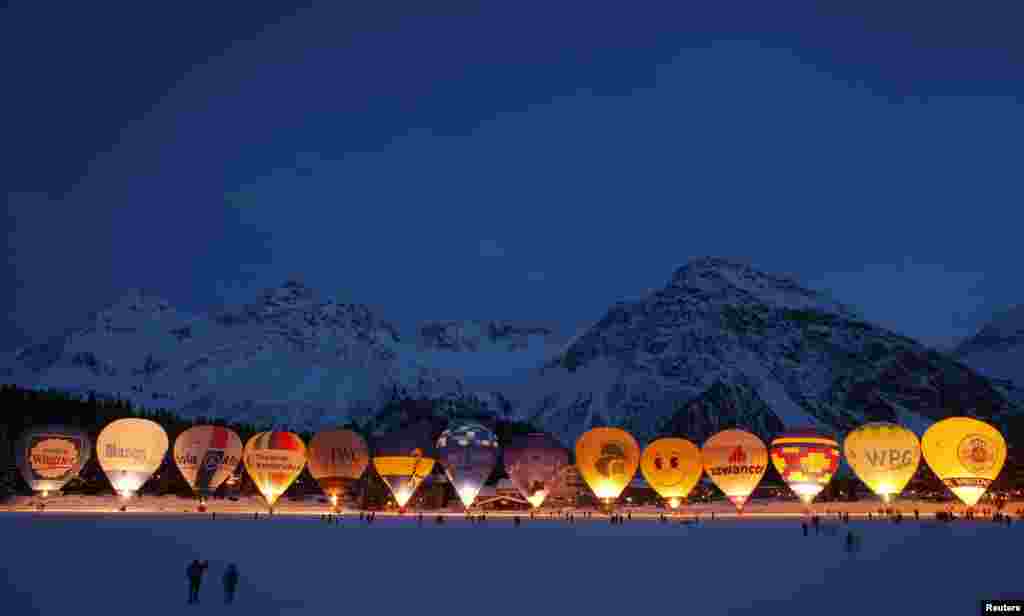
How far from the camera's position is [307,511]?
74.7 metres

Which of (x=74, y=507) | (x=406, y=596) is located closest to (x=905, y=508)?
(x=406, y=596)

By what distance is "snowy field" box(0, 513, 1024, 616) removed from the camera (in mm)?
45156

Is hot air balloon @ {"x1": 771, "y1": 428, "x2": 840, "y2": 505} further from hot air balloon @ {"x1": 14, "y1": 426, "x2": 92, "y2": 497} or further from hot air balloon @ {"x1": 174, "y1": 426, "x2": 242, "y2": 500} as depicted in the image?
hot air balloon @ {"x1": 14, "y1": 426, "x2": 92, "y2": 497}

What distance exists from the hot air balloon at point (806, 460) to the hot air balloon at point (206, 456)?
3613 centimetres

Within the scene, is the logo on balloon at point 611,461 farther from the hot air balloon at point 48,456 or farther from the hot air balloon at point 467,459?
the hot air balloon at point 48,456

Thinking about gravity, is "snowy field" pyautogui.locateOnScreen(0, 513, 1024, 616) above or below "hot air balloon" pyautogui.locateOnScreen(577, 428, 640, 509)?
below

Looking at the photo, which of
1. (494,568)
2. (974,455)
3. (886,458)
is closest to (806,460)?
(886,458)

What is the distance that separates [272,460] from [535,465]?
1689 centimetres

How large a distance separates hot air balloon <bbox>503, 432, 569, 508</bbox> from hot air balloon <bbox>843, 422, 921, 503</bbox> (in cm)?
1939

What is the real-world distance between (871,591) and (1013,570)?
23.1 feet

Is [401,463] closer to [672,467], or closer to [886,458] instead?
[672,467]

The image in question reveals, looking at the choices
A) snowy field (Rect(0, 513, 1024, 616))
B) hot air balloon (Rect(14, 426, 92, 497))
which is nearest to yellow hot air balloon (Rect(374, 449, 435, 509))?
snowy field (Rect(0, 513, 1024, 616))

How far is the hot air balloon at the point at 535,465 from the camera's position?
73688mm

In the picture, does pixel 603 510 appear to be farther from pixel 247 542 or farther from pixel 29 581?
pixel 29 581
